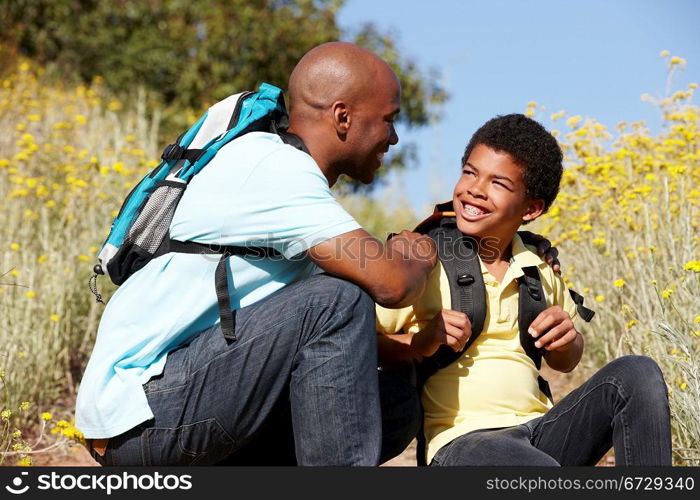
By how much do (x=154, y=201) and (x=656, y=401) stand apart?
4.87 ft

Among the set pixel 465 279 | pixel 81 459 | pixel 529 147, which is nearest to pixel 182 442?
pixel 465 279

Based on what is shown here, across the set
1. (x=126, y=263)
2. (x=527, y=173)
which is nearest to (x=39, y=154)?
(x=126, y=263)

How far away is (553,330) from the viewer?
2.74 metres

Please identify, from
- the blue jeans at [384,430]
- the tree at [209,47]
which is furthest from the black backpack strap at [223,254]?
the tree at [209,47]

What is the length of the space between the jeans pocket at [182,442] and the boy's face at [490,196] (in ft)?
3.25

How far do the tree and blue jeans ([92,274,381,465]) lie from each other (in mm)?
6961

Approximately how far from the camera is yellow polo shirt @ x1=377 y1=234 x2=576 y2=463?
2.72m

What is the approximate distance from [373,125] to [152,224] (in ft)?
2.45

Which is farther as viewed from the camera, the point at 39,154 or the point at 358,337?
the point at 39,154

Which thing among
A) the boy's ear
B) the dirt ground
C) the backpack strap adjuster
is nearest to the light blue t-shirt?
the backpack strap adjuster

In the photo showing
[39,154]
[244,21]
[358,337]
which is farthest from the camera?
[244,21]

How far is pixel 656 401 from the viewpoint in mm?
2449

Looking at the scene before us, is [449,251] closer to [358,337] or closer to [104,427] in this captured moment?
[358,337]
